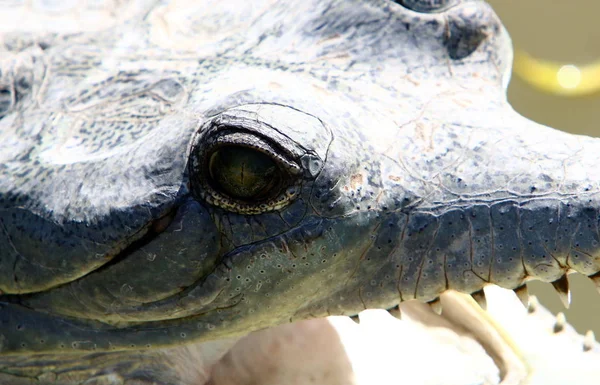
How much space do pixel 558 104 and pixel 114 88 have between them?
152 inches

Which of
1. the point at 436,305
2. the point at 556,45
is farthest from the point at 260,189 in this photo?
the point at 556,45

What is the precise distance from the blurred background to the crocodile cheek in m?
3.95

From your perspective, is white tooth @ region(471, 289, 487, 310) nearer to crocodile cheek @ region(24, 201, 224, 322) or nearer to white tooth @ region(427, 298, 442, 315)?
white tooth @ region(427, 298, 442, 315)

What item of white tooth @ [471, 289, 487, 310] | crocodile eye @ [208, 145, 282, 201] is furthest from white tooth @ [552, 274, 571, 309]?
crocodile eye @ [208, 145, 282, 201]

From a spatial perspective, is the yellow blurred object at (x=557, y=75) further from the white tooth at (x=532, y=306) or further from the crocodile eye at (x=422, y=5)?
the crocodile eye at (x=422, y=5)

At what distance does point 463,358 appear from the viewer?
86.8 inches

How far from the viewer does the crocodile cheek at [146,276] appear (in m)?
1.64

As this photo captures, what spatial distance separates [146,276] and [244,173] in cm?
30

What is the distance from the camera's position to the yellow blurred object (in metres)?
5.12

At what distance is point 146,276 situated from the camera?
1.70 m

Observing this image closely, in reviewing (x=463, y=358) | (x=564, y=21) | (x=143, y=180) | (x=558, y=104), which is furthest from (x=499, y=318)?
(x=564, y=21)

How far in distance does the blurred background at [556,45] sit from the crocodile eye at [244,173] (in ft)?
12.9

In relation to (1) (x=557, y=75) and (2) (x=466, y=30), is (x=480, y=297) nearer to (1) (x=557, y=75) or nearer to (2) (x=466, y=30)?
(2) (x=466, y=30)

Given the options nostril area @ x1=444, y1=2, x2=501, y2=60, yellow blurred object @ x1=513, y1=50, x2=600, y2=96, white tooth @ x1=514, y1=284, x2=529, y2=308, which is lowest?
white tooth @ x1=514, y1=284, x2=529, y2=308
